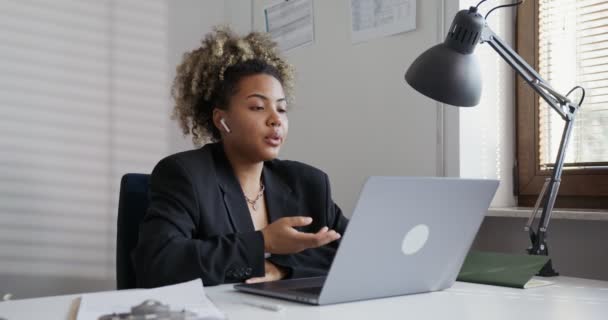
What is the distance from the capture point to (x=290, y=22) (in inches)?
102

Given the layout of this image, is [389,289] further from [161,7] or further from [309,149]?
[161,7]

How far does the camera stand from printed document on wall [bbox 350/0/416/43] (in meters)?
2.12

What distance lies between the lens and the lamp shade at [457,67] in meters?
1.39

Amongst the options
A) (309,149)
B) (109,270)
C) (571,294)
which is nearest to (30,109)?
(109,270)

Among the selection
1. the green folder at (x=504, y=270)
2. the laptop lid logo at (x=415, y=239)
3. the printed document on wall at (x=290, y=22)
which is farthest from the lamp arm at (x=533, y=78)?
the printed document on wall at (x=290, y=22)

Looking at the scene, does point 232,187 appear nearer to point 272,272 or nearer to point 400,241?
point 272,272

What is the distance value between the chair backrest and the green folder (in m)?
0.75

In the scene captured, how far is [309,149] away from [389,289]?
145cm

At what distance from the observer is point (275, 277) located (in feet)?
4.73

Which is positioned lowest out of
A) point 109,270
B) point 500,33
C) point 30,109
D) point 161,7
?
point 109,270

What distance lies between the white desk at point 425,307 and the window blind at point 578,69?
2.49 feet

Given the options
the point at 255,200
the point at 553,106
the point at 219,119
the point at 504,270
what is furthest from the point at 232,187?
the point at 553,106

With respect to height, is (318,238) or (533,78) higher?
(533,78)

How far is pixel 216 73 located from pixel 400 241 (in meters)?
0.89
